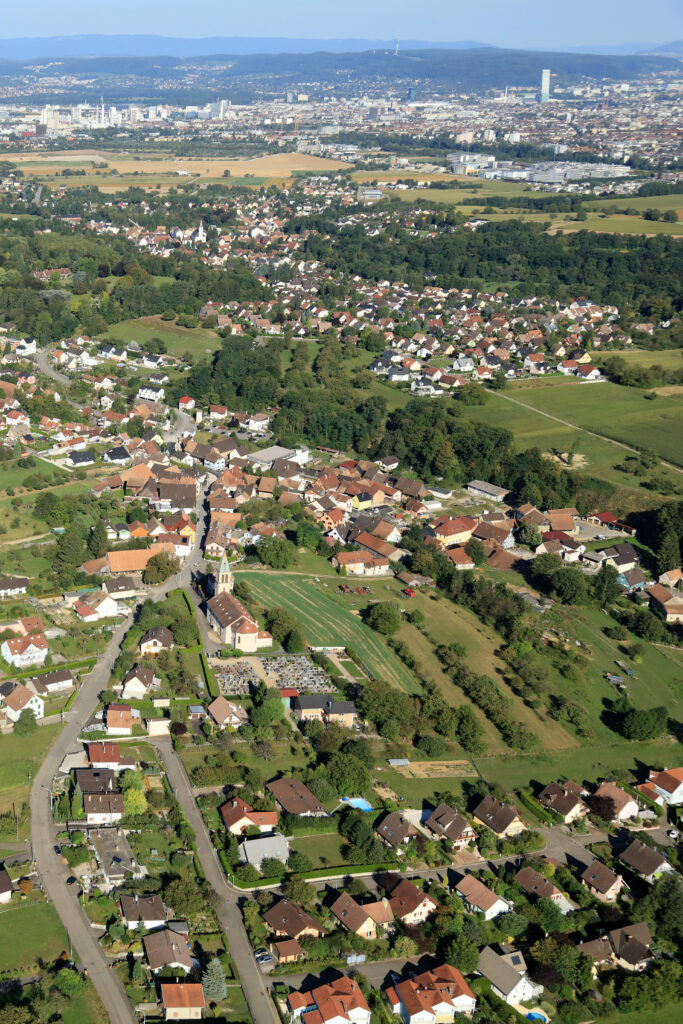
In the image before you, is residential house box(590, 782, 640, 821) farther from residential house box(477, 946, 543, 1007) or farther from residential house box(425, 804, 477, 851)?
residential house box(477, 946, 543, 1007)

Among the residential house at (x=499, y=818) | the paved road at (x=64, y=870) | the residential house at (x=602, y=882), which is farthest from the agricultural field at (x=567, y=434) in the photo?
the paved road at (x=64, y=870)

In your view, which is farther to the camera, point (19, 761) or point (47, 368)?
point (47, 368)

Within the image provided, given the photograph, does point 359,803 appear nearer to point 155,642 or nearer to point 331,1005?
point 331,1005

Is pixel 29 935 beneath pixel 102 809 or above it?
beneath

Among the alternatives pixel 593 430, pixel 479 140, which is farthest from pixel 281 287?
pixel 479 140

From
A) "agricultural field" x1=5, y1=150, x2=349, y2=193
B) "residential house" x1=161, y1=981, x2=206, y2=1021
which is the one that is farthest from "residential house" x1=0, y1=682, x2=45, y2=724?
"agricultural field" x1=5, y1=150, x2=349, y2=193

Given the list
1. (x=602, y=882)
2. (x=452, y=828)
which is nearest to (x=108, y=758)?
(x=452, y=828)

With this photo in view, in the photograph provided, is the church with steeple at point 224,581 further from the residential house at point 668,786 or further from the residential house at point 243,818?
the residential house at point 668,786
